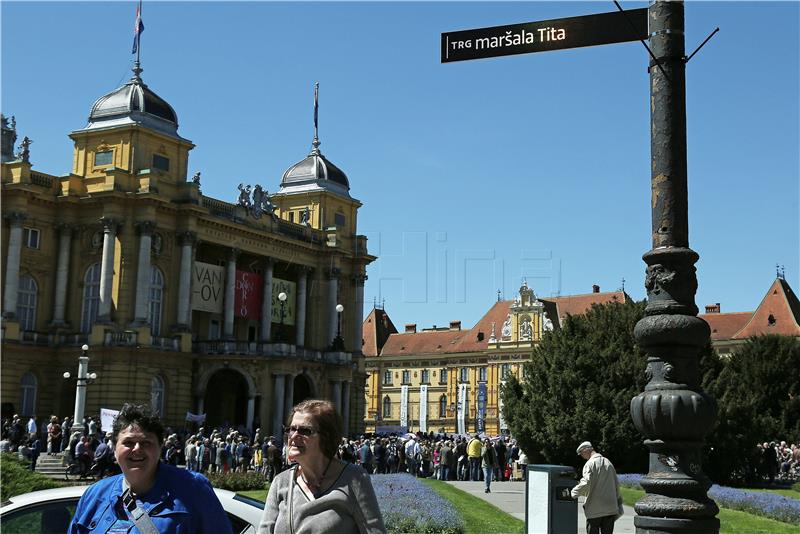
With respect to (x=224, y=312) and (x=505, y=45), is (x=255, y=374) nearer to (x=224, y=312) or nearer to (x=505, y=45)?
(x=224, y=312)

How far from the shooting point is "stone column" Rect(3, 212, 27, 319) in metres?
54.2

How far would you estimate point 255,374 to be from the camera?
64250mm

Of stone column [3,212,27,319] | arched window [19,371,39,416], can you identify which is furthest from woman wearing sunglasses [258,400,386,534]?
arched window [19,371,39,416]

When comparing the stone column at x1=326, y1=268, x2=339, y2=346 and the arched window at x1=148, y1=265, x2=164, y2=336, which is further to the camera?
the stone column at x1=326, y1=268, x2=339, y2=346

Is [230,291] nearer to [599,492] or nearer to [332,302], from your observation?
[332,302]

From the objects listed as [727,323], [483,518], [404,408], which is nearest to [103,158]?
[483,518]

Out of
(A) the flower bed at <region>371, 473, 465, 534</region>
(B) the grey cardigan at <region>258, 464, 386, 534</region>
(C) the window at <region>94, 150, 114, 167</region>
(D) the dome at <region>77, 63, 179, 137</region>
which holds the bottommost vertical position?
(A) the flower bed at <region>371, 473, 465, 534</region>

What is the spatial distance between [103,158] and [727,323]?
7559cm

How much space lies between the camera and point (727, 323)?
4301 inches

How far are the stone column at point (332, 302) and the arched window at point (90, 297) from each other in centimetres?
2067

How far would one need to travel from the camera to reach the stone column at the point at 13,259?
5419cm

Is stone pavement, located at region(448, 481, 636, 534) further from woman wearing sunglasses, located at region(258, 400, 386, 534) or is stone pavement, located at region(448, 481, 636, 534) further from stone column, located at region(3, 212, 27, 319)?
stone column, located at region(3, 212, 27, 319)

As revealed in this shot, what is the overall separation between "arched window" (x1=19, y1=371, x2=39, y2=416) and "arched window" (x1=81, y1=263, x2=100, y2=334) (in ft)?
13.3

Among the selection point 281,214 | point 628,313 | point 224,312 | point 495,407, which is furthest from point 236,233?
point 495,407
